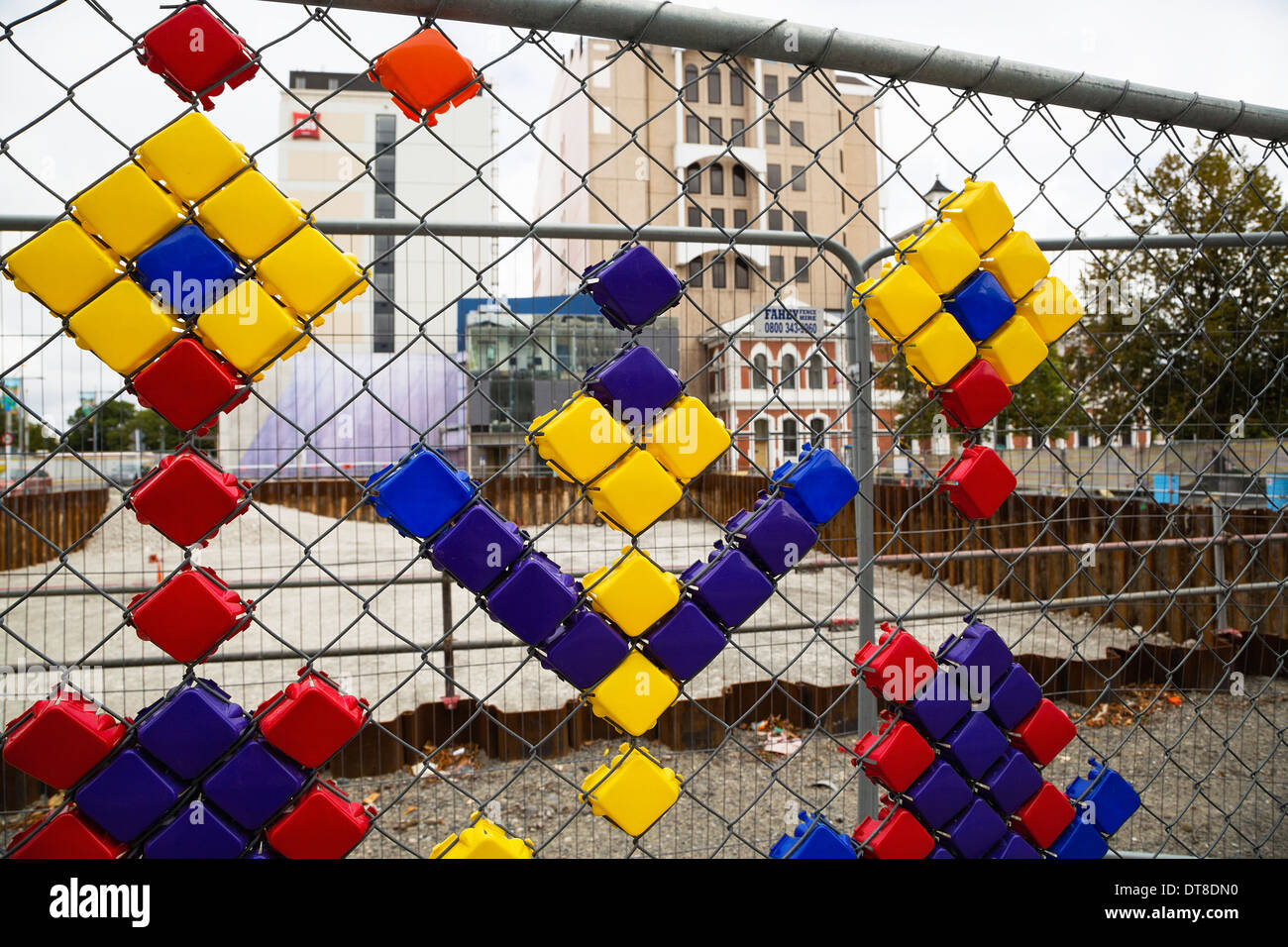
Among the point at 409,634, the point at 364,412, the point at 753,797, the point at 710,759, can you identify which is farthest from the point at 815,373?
the point at 364,412

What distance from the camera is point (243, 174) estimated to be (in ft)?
4.07

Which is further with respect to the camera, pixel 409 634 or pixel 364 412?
pixel 364 412

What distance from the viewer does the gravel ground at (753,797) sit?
3.15 m

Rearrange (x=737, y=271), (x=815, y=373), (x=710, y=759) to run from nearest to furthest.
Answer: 1. (x=710, y=759)
2. (x=815, y=373)
3. (x=737, y=271)

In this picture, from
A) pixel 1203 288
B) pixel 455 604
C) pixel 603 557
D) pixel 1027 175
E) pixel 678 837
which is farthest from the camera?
pixel 1203 288

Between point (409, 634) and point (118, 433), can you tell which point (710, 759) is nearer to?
point (409, 634)

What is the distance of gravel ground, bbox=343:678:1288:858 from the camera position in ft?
10.3

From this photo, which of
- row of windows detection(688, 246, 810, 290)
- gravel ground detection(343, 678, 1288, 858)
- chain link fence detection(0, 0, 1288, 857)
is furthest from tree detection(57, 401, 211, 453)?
row of windows detection(688, 246, 810, 290)

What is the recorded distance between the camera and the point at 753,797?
12.4 feet
